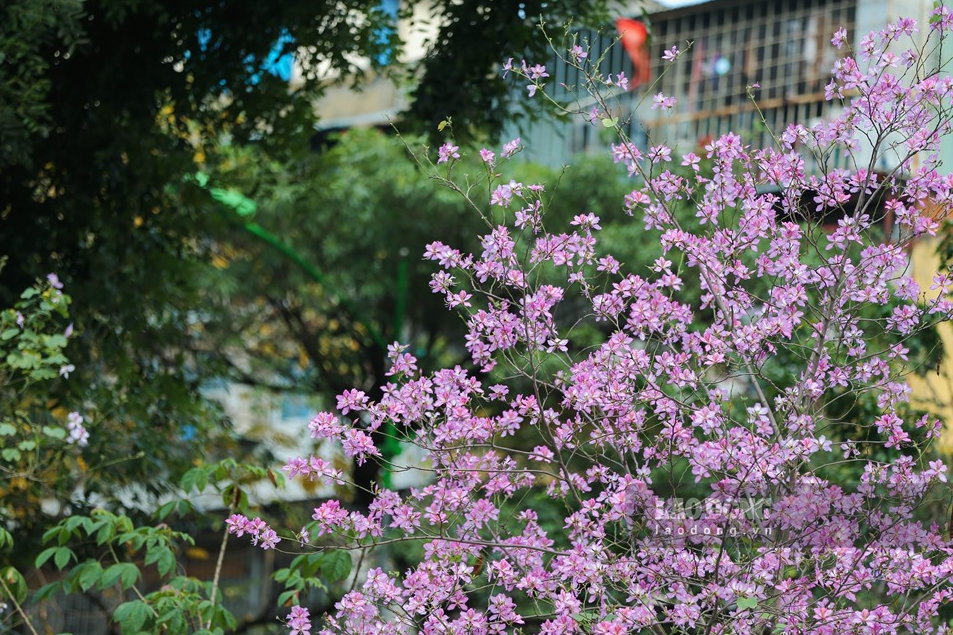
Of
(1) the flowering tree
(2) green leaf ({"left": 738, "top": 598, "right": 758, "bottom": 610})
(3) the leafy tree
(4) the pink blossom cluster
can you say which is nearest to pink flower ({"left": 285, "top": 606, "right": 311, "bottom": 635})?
(1) the flowering tree

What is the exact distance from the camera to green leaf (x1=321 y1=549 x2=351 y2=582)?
3.98m

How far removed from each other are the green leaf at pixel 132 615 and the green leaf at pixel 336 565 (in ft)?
1.93

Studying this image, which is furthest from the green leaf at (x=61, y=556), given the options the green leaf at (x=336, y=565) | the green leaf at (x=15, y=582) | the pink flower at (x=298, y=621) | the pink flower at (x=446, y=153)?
the pink flower at (x=446, y=153)

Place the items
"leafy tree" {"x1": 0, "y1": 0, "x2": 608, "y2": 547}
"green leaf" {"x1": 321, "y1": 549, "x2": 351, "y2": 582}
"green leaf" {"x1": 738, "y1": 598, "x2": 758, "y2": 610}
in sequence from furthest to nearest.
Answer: "leafy tree" {"x1": 0, "y1": 0, "x2": 608, "y2": 547}, "green leaf" {"x1": 321, "y1": 549, "x2": 351, "y2": 582}, "green leaf" {"x1": 738, "y1": 598, "x2": 758, "y2": 610}

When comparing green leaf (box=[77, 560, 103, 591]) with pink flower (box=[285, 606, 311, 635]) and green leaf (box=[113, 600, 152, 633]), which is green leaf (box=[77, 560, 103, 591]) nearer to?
green leaf (box=[113, 600, 152, 633])

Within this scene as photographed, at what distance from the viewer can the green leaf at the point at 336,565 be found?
398 cm

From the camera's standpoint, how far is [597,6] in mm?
6824

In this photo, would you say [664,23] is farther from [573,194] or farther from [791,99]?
[573,194]

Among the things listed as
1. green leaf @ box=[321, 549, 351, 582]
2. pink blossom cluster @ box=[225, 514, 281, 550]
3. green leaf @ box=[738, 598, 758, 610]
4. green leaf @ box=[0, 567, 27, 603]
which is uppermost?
pink blossom cluster @ box=[225, 514, 281, 550]

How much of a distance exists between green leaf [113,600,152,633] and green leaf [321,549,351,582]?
0.59 meters

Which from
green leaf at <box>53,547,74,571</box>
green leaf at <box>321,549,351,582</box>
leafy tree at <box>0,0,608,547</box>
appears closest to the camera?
green leaf at <box>321,549,351,582</box>

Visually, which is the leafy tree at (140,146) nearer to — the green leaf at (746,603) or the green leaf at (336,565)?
the green leaf at (336,565)

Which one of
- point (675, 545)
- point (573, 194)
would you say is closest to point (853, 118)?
point (675, 545)

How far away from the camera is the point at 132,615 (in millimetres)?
4102
